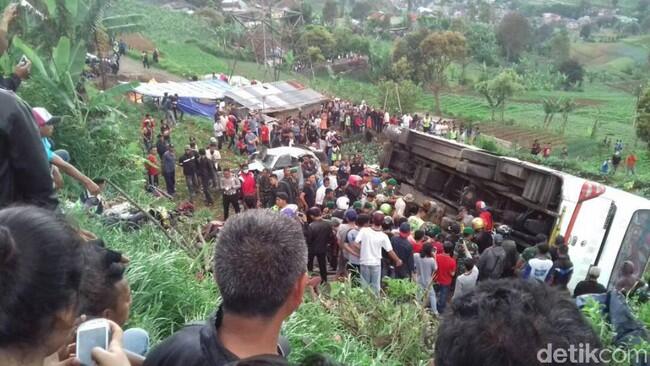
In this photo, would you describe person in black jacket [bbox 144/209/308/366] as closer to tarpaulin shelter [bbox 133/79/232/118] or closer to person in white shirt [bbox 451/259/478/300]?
person in white shirt [bbox 451/259/478/300]

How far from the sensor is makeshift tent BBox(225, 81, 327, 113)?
79.5ft

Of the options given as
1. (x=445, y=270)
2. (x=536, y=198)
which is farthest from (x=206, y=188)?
(x=445, y=270)

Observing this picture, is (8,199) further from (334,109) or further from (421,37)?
(421,37)

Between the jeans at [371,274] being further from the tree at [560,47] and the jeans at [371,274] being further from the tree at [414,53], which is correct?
the tree at [560,47]

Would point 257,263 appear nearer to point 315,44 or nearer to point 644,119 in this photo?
point 644,119

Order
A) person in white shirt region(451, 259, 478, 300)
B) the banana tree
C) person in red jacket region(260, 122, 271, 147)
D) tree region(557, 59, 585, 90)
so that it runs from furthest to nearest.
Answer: tree region(557, 59, 585, 90), person in red jacket region(260, 122, 271, 147), the banana tree, person in white shirt region(451, 259, 478, 300)

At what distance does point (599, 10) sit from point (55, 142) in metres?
112

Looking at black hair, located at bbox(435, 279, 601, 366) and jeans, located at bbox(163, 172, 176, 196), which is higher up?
black hair, located at bbox(435, 279, 601, 366)

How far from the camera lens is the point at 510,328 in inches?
63.8

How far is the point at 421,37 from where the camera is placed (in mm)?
40625

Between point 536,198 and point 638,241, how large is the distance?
1.73 m

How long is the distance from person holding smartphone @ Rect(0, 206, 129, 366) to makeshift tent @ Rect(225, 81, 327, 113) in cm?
2209

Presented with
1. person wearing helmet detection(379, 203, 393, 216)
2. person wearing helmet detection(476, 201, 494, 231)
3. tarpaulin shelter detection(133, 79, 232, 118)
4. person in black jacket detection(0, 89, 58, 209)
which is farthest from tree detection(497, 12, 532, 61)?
person in black jacket detection(0, 89, 58, 209)

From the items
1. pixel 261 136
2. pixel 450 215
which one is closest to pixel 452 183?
pixel 450 215
